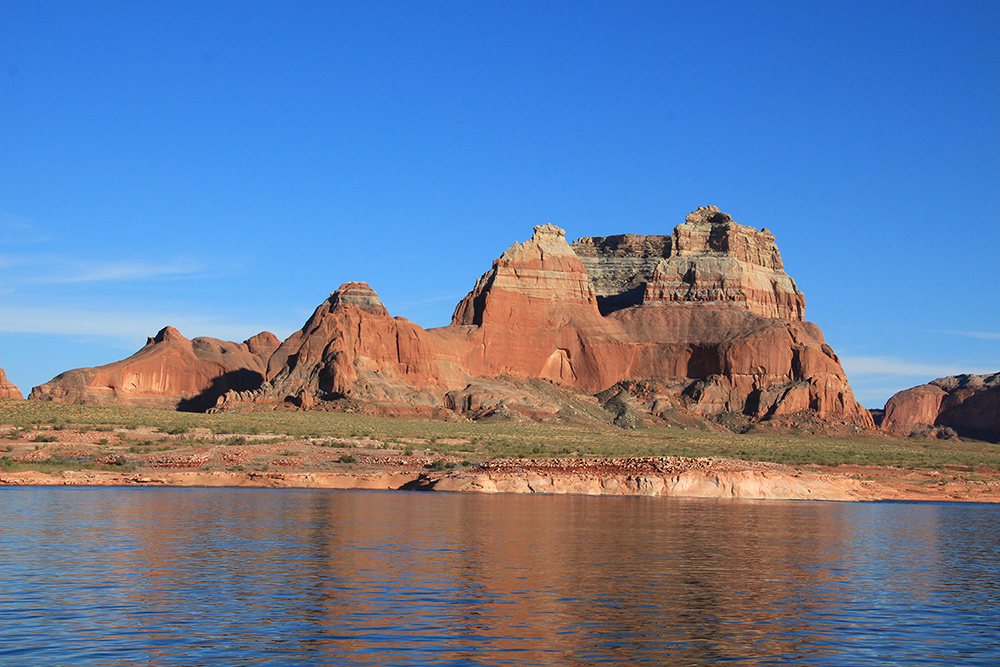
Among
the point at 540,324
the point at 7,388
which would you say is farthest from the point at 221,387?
the point at 540,324

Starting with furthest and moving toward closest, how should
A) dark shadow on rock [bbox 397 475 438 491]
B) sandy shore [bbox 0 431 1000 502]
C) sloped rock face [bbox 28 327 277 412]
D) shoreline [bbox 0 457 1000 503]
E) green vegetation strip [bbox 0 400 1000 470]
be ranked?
sloped rock face [bbox 28 327 277 412]
green vegetation strip [bbox 0 400 1000 470]
dark shadow on rock [bbox 397 475 438 491]
sandy shore [bbox 0 431 1000 502]
shoreline [bbox 0 457 1000 503]

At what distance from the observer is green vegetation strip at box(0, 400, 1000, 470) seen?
59.8 meters

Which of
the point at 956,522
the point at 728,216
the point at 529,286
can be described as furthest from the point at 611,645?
the point at 728,216

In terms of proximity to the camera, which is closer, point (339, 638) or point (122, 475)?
point (339, 638)

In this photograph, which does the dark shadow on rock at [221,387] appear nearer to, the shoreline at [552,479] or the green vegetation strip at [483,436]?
the green vegetation strip at [483,436]

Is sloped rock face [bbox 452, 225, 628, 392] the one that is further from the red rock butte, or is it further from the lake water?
the lake water

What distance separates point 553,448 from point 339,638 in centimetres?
4998

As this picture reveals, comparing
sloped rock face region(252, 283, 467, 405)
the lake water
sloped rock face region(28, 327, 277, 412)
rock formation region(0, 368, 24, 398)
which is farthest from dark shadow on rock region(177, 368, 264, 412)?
the lake water

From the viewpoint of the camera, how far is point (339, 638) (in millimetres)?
13250

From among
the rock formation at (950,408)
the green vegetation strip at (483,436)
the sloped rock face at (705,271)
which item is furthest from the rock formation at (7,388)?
the rock formation at (950,408)

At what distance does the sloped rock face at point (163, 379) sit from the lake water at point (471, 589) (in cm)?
7887

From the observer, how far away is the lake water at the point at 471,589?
42.4 feet

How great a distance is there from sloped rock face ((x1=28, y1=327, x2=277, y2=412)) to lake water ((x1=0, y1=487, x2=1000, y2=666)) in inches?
3105

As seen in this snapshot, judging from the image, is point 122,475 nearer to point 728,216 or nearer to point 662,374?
point 662,374
